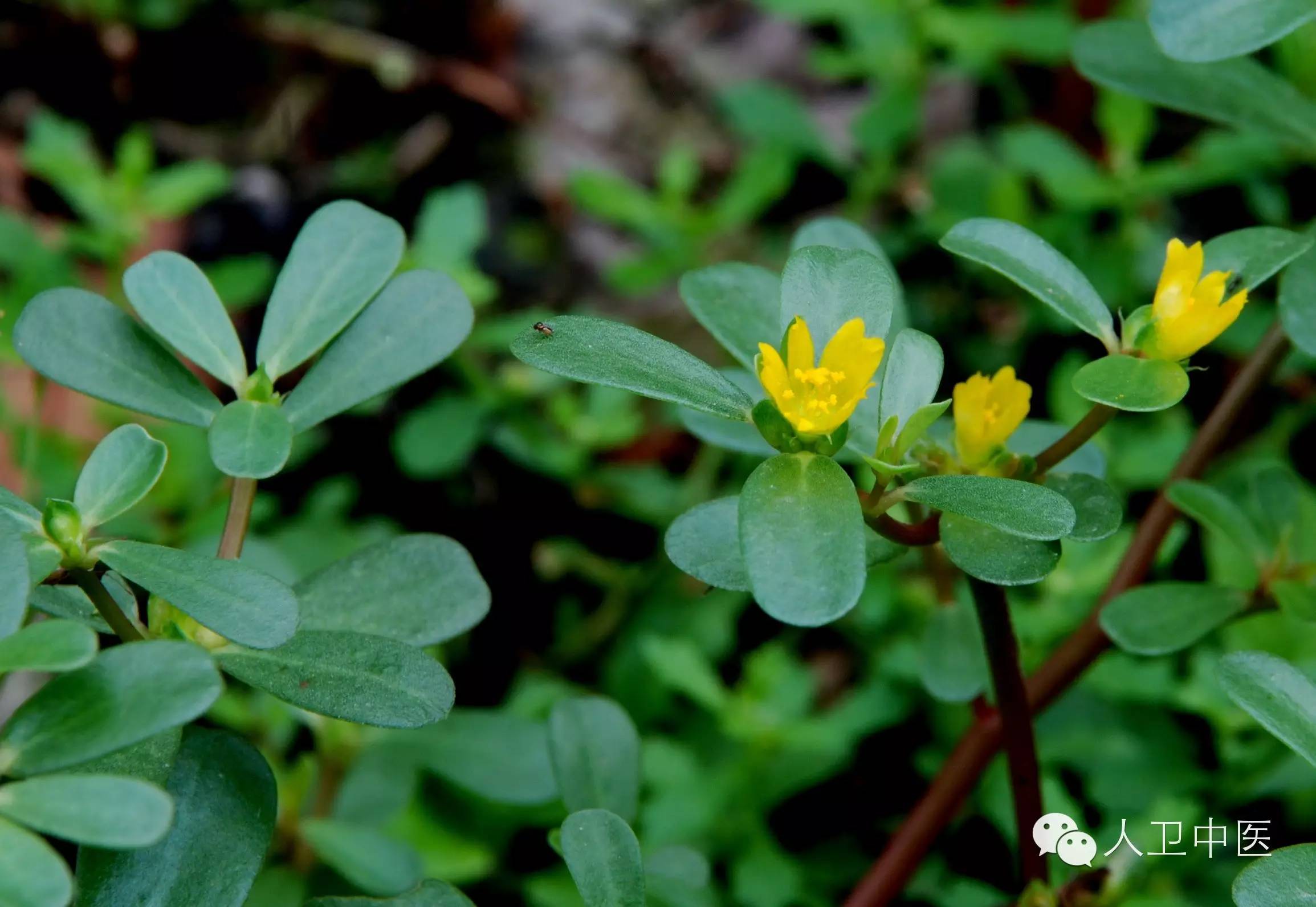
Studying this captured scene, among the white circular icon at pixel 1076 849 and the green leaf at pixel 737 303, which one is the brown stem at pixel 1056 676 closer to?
the white circular icon at pixel 1076 849

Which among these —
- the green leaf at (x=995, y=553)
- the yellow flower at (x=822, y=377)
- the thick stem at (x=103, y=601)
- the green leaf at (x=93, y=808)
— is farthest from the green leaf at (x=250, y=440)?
the green leaf at (x=995, y=553)

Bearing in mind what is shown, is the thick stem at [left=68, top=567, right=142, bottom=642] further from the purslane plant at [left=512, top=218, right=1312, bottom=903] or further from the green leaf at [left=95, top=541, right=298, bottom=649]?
the purslane plant at [left=512, top=218, right=1312, bottom=903]

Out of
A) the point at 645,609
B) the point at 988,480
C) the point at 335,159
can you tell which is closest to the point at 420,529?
the point at 645,609

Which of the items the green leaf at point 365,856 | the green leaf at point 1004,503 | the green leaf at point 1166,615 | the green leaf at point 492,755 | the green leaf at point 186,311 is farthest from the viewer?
the green leaf at point 492,755

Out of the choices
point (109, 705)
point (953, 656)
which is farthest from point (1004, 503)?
point (109, 705)

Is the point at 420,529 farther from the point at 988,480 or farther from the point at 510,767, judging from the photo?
the point at 988,480

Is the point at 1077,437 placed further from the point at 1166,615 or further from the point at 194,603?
the point at 194,603

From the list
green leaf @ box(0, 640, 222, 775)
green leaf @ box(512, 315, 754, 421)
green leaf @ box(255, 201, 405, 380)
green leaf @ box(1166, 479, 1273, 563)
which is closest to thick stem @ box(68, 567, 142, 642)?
green leaf @ box(0, 640, 222, 775)
